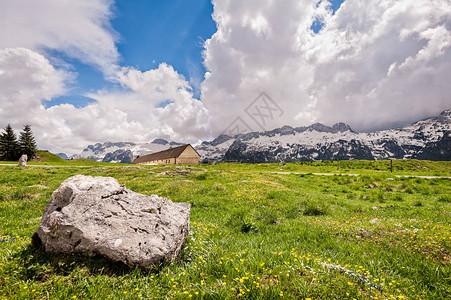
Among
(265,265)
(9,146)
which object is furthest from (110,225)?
(9,146)

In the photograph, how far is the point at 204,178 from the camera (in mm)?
25828

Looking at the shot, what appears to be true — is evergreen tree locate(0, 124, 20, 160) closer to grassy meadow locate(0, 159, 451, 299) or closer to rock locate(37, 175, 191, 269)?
grassy meadow locate(0, 159, 451, 299)

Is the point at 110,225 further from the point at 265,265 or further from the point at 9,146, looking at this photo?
the point at 9,146

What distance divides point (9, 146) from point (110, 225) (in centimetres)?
12107

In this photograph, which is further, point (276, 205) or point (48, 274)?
point (276, 205)

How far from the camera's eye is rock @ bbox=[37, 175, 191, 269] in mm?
5027

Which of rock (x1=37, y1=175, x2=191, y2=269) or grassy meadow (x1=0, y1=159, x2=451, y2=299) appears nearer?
grassy meadow (x1=0, y1=159, x2=451, y2=299)

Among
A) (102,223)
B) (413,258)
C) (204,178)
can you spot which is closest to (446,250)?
(413,258)

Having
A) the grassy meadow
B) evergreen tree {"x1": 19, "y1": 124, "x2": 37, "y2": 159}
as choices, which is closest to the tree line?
evergreen tree {"x1": 19, "y1": 124, "x2": 37, "y2": 159}

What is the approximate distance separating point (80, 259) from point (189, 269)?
9.37 ft

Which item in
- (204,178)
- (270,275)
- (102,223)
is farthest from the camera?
(204,178)

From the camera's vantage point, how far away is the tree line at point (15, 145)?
8325 cm

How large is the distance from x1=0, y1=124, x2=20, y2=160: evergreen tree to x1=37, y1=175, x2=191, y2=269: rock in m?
119

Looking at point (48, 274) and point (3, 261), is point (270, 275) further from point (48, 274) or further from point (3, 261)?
point (3, 261)
